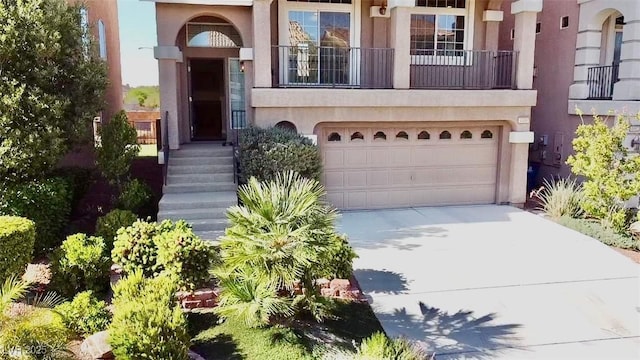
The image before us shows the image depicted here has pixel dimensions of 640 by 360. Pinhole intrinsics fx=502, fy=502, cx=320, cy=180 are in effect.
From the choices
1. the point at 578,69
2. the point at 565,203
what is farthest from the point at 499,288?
the point at 578,69

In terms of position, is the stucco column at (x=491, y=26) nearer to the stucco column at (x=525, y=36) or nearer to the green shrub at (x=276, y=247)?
the stucco column at (x=525, y=36)

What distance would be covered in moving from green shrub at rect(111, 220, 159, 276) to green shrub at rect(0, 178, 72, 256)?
2251mm

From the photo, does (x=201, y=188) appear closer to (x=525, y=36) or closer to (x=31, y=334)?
(x=31, y=334)

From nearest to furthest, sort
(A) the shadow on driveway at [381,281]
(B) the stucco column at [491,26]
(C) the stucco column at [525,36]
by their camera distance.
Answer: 1. (A) the shadow on driveway at [381,281]
2. (C) the stucco column at [525,36]
3. (B) the stucco column at [491,26]

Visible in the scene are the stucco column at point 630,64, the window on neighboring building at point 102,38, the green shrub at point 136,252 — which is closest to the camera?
the green shrub at point 136,252

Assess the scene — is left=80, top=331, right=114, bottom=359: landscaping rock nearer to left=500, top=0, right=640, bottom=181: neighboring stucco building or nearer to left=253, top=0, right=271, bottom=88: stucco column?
left=253, top=0, right=271, bottom=88: stucco column

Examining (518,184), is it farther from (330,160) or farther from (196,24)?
(196,24)

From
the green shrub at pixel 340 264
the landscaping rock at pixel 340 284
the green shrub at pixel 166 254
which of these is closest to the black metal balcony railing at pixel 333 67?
the green shrub at pixel 340 264

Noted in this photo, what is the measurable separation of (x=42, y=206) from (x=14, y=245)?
6.22 ft

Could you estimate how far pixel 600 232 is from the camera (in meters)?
10.3

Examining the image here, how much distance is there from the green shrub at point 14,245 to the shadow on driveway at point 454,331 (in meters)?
4.90

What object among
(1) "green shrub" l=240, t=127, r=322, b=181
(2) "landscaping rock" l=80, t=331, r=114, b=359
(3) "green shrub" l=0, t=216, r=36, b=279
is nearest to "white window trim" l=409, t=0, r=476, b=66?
(1) "green shrub" l=240, t=127, r=322, b=181

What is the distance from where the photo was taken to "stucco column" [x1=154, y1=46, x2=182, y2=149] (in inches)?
454

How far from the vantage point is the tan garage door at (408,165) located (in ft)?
41.1
